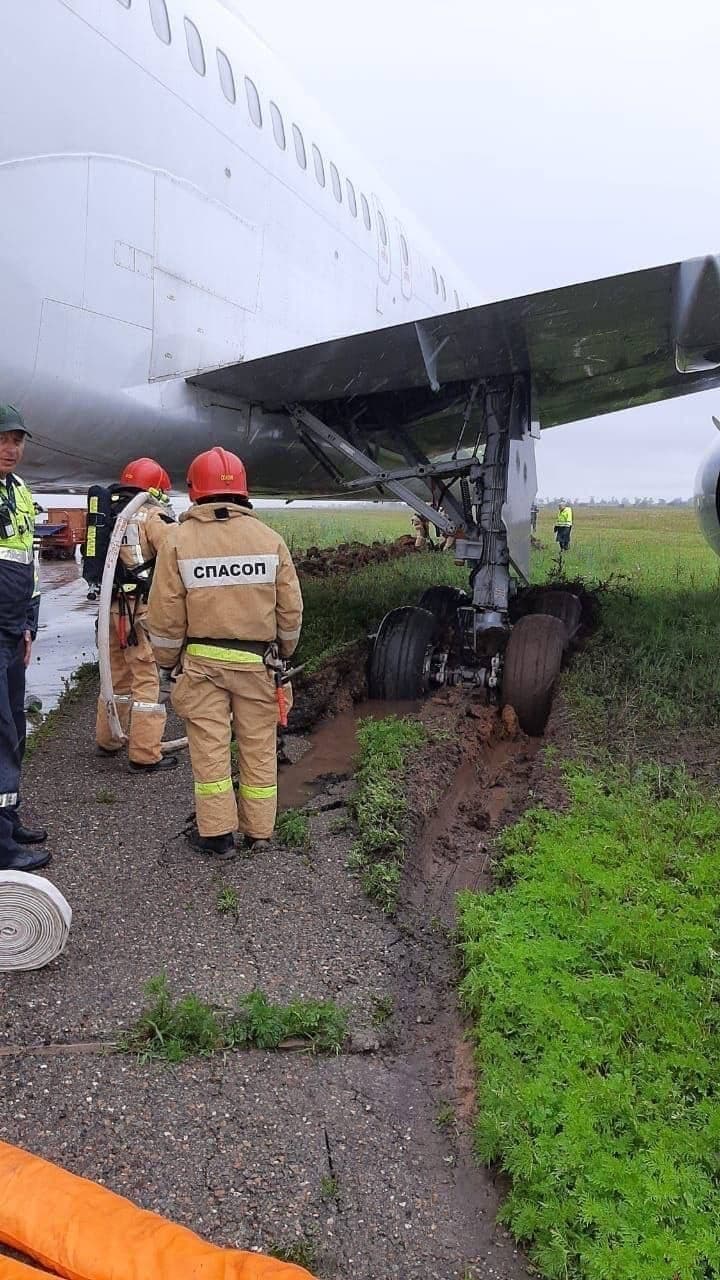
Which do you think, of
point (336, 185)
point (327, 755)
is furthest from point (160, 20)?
point (327, 755)

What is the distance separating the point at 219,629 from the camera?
12.8ft

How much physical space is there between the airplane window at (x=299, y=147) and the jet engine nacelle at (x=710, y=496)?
182 inches

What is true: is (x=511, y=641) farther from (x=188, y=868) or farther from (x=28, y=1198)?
(x=28, y=1198)

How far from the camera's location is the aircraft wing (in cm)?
475

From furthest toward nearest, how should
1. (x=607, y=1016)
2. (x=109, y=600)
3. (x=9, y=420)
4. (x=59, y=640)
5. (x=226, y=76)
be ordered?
(x=59, y=640) → (x=226, y=76) → (x=109, y=600) → (x=9, y=420) → (x=607, y=1016)

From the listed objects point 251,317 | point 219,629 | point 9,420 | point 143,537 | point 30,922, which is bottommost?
point 30,922

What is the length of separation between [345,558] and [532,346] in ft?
33.1

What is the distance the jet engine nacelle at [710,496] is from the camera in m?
8.86

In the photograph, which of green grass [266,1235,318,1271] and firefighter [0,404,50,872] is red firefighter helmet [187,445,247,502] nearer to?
firefighter [0,404,50,872]

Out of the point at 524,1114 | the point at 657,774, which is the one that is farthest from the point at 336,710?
the point at 524,1114

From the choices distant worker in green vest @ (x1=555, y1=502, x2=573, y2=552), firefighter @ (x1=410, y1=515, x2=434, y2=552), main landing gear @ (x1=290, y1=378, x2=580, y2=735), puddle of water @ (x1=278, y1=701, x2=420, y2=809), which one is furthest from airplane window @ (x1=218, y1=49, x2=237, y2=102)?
distant worker in green vest @ (x1=555, y1=502, x2=573, y2=552)

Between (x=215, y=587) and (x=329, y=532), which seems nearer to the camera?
(x=215, y=587)

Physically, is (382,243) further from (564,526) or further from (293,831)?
(564,526)

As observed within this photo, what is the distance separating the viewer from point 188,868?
3.88 meters
